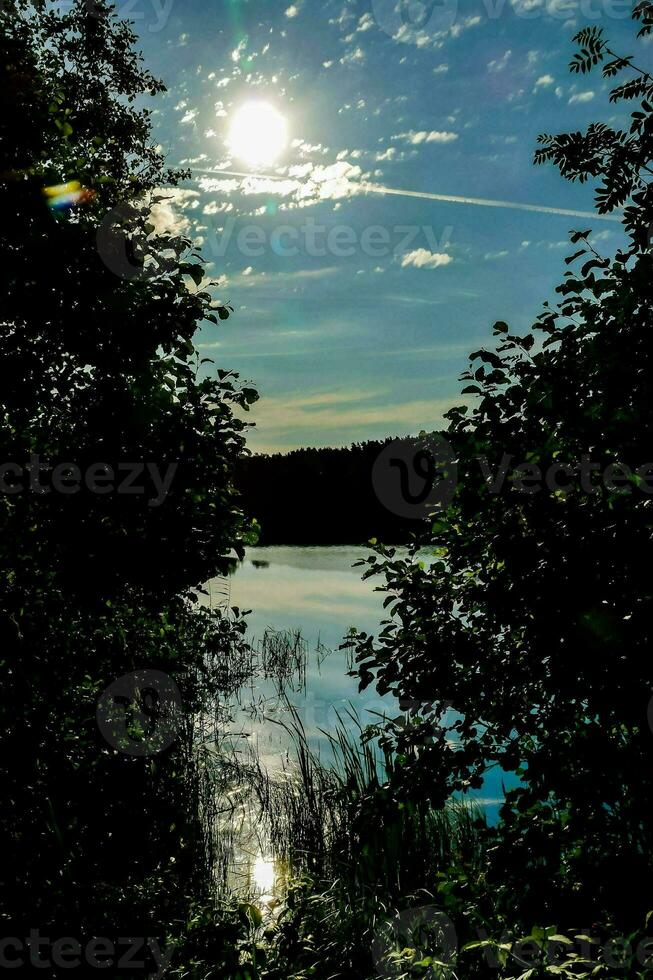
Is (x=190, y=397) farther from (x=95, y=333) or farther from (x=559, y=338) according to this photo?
(x=559, y=338)

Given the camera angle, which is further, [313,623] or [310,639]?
[313,623]

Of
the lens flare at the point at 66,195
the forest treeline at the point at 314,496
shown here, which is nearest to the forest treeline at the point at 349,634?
the lens flare at the point at 66,195

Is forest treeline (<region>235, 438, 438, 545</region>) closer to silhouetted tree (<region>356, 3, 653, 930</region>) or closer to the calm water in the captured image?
the calm water

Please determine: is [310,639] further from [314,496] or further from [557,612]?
[314,496]

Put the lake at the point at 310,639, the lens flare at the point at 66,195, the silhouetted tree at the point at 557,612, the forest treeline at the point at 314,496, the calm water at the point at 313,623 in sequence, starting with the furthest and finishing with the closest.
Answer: the forest treeline at the point at 314,496, the calm water at the point at 313,623, the lake at the point at 310,639, the lens flare at the point at 66,195, the silhouetted tree at the point at 557,612

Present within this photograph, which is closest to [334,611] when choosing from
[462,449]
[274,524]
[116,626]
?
[116,626]

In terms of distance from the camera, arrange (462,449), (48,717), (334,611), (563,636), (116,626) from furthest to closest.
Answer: (334,611) → (116,626) → (48,717) → (462,449) → (563,636)

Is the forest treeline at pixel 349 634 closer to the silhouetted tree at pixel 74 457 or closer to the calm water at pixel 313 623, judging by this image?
the silhouetted tree at pixel 74 457

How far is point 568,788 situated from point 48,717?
3.40 metres

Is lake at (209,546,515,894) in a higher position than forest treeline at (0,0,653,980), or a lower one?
lower

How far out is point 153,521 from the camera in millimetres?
4480

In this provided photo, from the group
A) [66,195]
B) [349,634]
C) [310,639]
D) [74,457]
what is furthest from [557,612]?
[310,639]

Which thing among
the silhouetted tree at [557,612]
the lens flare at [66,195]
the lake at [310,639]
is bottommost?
the lake at [310,639]

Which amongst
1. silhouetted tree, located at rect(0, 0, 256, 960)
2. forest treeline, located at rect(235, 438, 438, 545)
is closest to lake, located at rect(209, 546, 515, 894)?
silhouetted tree, located at rect(0, 0, 256, 960)
